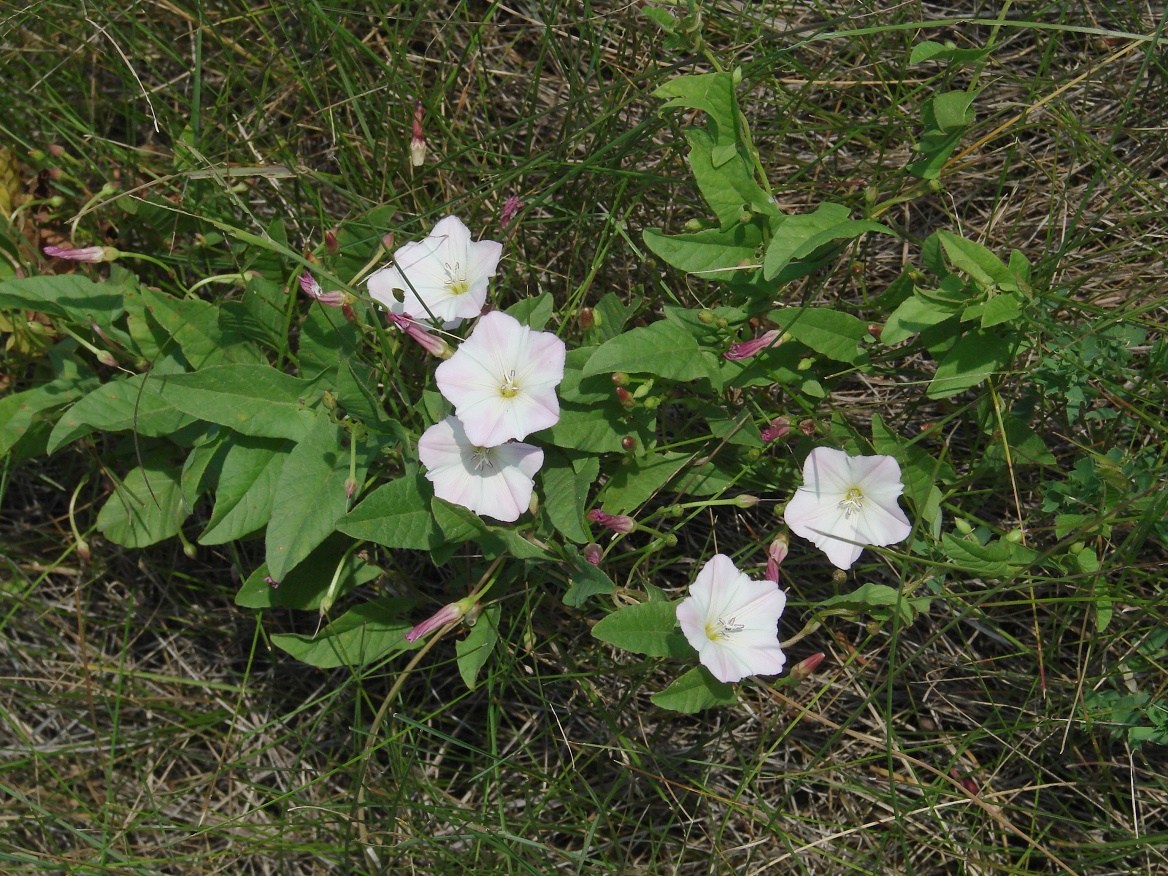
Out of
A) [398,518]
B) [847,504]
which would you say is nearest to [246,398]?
[398,518]

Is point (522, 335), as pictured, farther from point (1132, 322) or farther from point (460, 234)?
point (1132, 322)

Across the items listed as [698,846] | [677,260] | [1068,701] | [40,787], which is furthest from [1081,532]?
[40,787]

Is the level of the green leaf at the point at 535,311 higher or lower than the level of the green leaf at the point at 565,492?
higher

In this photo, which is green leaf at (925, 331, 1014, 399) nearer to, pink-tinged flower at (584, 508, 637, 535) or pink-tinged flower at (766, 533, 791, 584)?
pink-tinged flower at (766, 533, 791, 584)

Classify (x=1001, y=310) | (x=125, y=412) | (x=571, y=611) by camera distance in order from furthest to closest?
(x=571, y=611) < (x=125, y=412) < (x=1001, y=310)

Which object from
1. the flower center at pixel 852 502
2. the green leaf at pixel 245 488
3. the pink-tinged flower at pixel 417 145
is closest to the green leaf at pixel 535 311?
the pink-tinged flower at pixel 417 145

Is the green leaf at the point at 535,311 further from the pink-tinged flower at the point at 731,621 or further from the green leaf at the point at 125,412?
the green leaf at the point at 125,412

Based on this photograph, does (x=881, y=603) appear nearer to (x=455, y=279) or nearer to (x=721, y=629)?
(x=721, y=629)
